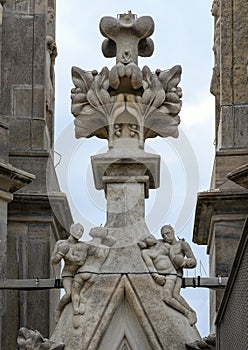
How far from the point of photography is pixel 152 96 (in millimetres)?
13047

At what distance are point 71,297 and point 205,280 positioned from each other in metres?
1.07

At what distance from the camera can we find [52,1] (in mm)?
16531

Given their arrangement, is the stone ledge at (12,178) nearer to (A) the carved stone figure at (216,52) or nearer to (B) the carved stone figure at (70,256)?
(B) the carved stone figure at (70,256)

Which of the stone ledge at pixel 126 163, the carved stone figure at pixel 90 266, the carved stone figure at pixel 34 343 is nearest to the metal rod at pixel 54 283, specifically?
the carved stone figure at pixel 90 266

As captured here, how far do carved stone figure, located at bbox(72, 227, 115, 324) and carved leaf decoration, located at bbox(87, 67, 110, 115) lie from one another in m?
1.05

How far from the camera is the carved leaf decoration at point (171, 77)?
43.3ft

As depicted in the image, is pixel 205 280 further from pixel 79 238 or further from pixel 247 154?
pixel 247 154

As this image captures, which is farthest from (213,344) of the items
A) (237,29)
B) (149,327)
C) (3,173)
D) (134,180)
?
(237,29)

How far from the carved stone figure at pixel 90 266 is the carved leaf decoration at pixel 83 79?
4.11 ft

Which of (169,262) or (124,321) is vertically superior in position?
(169,262)

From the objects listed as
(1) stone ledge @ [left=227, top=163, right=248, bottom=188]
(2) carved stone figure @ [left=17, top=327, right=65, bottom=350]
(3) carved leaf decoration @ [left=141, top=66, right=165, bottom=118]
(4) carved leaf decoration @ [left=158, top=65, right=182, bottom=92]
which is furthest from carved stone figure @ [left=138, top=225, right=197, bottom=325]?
(1) stone ledge @ [left=227, top=163, right=248, bottom=188]

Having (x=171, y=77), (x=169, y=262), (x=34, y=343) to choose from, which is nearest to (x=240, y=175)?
(x=171, y=77)

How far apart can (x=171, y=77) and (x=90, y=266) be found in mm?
1766

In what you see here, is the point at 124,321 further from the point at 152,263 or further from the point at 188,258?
the point at 188,258
